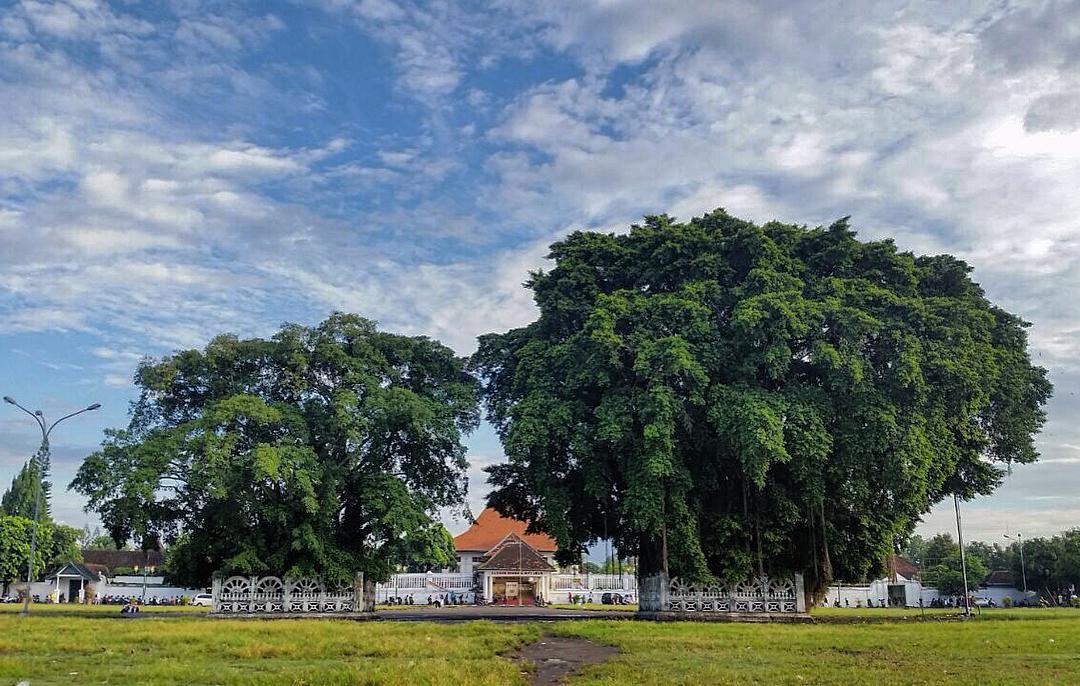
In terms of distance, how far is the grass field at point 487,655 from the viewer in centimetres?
1226

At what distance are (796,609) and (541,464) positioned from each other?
37.7 ft

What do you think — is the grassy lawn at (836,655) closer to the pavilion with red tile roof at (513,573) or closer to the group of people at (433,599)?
the pavilion with red tile roof at (513,573)

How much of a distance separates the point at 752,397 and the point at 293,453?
1711 centimetres

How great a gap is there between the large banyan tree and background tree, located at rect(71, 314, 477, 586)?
3.60 m

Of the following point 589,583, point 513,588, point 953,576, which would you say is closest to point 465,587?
point 513,588

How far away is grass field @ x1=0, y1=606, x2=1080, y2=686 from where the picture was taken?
12258mm

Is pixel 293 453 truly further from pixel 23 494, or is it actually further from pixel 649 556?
pixel 23 494

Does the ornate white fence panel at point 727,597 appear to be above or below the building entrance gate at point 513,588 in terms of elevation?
above

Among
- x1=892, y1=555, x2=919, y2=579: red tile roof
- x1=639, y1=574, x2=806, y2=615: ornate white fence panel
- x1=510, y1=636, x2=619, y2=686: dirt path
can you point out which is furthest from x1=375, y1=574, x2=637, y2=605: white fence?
x1=892, y1=555, x2=919, y2=579: red tile roof

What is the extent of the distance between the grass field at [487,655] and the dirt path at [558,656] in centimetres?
39

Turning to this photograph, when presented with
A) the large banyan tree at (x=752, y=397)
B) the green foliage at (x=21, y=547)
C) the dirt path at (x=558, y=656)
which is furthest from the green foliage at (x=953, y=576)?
the green foliage at (x=21, y=547)

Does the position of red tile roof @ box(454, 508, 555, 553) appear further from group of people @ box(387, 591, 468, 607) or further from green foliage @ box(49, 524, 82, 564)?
green foliage @ box(49, 524, 82, 564)

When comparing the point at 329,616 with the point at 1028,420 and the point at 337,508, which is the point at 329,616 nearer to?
the point at 337,508

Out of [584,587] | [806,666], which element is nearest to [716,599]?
[806,666]
